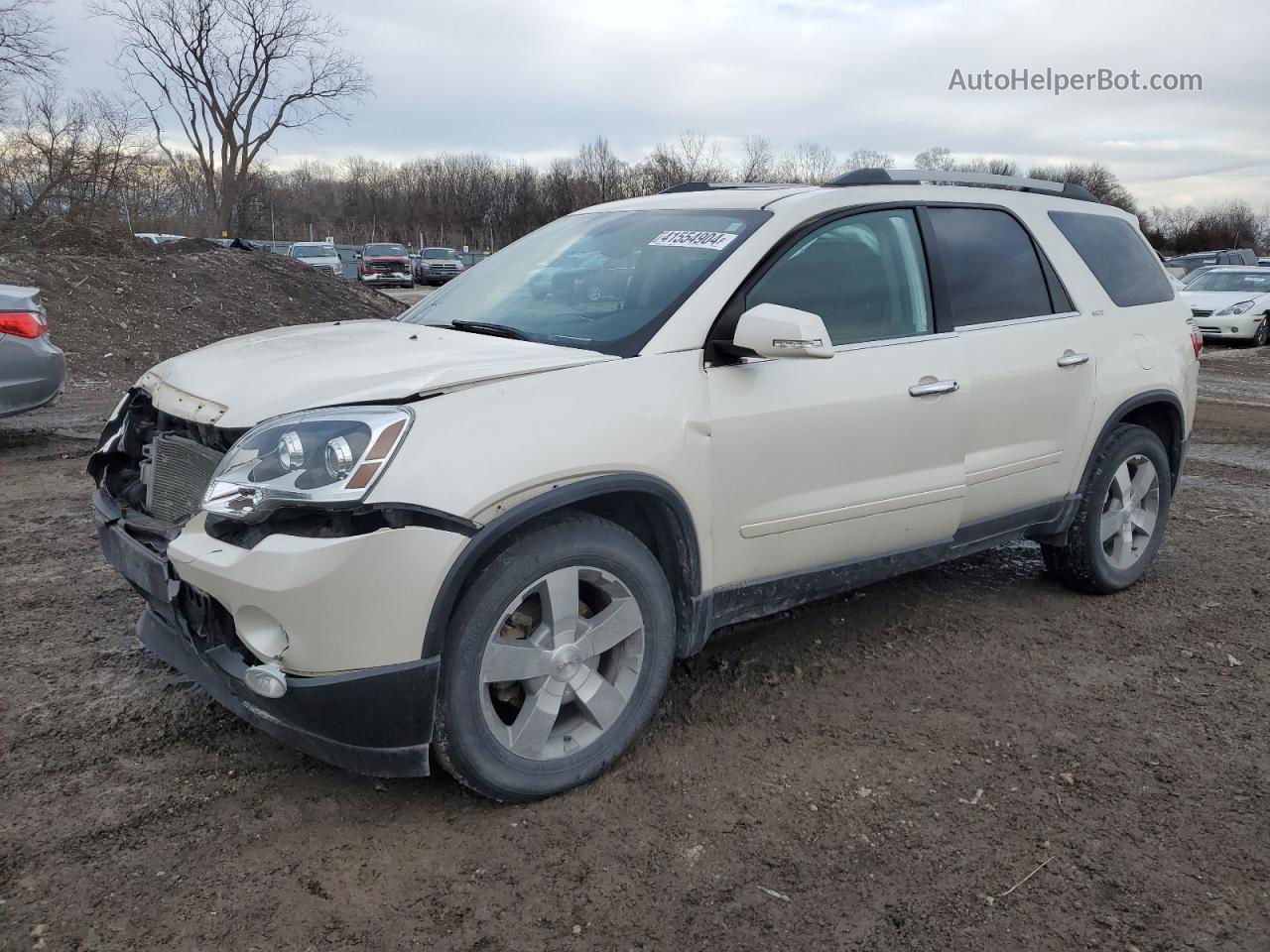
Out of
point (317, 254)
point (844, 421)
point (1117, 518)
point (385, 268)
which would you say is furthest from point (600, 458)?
point (385, 268)

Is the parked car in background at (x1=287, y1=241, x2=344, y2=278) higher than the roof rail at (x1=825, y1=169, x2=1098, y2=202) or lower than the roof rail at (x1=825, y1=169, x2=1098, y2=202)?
lower

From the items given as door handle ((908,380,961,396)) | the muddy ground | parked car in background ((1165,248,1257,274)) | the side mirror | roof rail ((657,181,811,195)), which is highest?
parked car in background ((1165,248,1257,274))

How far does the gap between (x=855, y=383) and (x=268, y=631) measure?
6.60 ft

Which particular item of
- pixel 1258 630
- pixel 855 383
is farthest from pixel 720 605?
pixel 1258 630

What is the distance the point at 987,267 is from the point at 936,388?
0.76 m

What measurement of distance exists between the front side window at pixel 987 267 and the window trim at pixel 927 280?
0.8 inches

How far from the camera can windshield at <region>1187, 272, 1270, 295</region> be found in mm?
20109

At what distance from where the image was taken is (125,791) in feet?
9.52

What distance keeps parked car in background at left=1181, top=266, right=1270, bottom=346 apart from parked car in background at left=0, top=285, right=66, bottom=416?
1874 centimetres

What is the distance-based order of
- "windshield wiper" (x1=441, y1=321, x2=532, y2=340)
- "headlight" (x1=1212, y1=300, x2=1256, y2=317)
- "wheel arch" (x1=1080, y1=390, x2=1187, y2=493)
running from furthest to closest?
"headlight" (x1=1212, y1=300, x2=1256, y2=317)
"wheel arch" (x1=1080, y1=390, x2=1187, y2=493)
"windshield wiper" (x1=441, y1=321, x2=532, y2=340)

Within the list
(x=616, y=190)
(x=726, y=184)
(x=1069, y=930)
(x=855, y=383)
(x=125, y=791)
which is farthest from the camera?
(x=616, y=190)

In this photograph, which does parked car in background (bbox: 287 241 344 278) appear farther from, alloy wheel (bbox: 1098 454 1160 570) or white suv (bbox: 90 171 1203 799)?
alloy wheel (bbox: 1098 454 1160 570)

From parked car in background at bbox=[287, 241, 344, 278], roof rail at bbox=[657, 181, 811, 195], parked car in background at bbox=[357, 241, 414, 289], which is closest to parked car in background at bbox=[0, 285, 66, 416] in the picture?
roof rail at bbox=[657, 181, 811, 195]

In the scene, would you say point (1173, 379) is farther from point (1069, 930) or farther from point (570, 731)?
point (570, 731)
